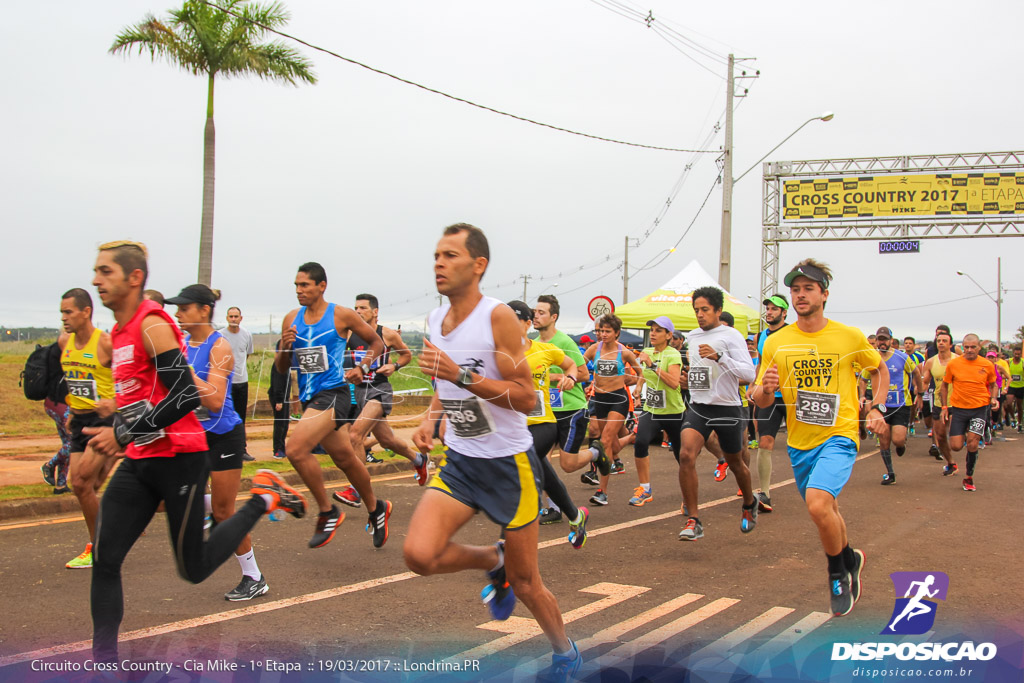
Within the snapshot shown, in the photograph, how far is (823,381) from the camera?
5340mm

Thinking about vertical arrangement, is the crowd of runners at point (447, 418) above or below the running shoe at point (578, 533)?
above

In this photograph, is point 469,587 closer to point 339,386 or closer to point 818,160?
point 339,386

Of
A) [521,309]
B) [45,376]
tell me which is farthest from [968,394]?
[45,376]

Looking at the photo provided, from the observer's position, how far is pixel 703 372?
25.2 ft

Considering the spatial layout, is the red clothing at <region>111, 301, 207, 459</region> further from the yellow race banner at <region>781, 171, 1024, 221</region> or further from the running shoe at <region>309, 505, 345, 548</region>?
the yellow race banner at <region>781, 171, 1024, 221</region>

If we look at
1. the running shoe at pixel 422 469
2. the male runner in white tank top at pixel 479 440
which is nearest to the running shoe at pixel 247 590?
the male runner in white tank top at pixel 479 440

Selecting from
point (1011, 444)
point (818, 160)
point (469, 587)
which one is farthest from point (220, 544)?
point (818, 160)

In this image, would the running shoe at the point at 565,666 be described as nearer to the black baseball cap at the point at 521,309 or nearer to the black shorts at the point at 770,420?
the black baseball cap at the point at 521,309

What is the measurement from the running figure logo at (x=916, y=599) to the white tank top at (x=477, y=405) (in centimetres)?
250

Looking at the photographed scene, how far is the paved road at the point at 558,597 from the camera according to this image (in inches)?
168

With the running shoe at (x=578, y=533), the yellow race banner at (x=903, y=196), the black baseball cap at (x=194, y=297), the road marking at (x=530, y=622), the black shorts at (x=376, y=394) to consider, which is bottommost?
the road marking at (x=530, y=622)

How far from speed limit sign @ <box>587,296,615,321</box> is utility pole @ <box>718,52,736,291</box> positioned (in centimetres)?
549

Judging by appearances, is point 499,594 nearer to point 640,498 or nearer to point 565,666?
point 565,666

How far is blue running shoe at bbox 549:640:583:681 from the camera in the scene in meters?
3.74
